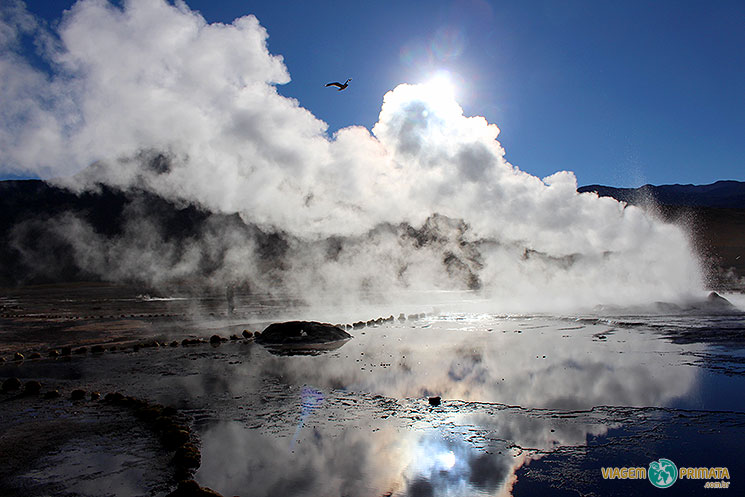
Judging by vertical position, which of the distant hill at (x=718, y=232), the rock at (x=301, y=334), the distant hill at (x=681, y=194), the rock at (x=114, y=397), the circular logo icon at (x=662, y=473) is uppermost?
the distant hill at (x=681, y=194)

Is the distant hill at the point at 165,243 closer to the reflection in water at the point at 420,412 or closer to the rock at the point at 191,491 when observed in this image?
the reflection in water at the point at 420,412

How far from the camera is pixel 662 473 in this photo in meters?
5.47

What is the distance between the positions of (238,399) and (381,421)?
303 cm

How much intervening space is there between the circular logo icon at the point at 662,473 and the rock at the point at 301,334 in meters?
11.9

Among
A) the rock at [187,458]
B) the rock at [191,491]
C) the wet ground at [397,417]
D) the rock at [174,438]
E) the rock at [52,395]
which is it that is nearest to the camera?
the rock at [191,491]

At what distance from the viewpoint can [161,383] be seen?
10.7 metres

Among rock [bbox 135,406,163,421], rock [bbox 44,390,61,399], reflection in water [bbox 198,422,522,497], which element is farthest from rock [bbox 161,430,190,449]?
rock [bbox 44,390,61,399]

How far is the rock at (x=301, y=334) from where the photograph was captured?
16.5 metres

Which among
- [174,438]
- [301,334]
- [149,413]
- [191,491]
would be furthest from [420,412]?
[301,334]

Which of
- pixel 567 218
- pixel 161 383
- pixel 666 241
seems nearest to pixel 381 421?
pixel 161 383

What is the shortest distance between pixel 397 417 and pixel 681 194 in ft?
691

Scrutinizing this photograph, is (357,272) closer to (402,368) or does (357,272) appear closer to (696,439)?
(402,368)

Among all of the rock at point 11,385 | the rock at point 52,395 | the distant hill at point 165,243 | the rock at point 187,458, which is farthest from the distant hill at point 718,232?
the rock at point 11,385

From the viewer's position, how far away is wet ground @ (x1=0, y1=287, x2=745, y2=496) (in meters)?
5.55
